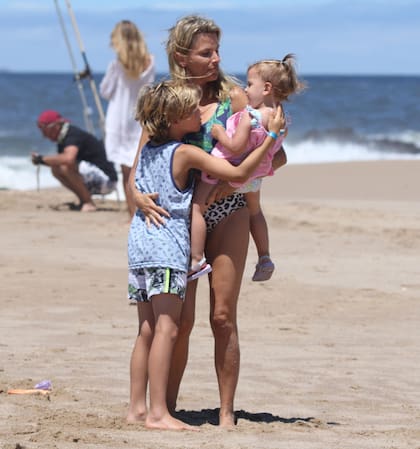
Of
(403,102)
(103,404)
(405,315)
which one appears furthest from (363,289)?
(403,102)

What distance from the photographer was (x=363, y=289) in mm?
8516

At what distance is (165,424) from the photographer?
463 cm

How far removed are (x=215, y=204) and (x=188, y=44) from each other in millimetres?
674

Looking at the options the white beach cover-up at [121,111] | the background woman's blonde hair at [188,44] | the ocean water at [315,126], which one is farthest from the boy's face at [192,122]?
the white beach cover-up at [121,111]

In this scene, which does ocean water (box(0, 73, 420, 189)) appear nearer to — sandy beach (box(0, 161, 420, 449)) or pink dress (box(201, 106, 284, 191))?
sandy beach (box(0, 161, 420, 449))

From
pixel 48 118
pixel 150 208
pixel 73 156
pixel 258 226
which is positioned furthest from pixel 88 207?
pixel 150 208

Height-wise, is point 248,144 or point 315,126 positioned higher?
point 248,144

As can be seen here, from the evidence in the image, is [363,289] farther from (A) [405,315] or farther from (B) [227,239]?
(B) [227,239]

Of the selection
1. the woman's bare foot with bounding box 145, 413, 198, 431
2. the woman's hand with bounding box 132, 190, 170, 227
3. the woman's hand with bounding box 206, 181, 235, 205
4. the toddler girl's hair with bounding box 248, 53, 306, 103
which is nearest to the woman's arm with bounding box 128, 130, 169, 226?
the woman's hand with bounding box 132, 190, 170, 227

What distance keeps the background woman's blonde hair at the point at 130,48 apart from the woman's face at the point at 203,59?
5.45m

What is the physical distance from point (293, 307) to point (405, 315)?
0.77 meters

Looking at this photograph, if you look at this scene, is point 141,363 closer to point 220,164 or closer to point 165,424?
point 165,424

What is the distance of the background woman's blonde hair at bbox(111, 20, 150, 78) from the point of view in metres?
10.1

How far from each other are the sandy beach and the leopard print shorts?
854 millimetres
